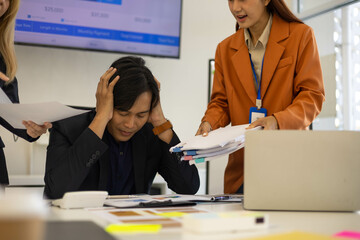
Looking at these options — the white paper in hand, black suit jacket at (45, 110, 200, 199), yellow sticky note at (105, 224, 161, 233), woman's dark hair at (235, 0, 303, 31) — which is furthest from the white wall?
yellow sticky note at (105, 224, 161, 233)

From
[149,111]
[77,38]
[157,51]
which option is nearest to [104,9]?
[77,38]

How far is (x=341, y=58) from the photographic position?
11.8 ft

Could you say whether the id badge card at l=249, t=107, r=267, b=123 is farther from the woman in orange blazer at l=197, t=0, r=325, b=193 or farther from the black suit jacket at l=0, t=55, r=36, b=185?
the black suit jacket at l=0, t=55, r=36, b=185

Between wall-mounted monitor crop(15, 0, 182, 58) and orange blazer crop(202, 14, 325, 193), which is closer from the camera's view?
orange blazer crop(202, 14, 325, 193)

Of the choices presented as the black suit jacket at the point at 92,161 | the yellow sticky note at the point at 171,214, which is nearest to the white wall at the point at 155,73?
the black suit jacket at the point at 92,161

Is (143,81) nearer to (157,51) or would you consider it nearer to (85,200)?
(85,200)

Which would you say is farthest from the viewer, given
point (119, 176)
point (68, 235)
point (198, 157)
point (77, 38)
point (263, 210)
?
point (77, 38)

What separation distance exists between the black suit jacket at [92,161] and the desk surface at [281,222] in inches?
13.4

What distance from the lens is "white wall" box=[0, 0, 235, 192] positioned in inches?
115

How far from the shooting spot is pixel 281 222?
1002 mm

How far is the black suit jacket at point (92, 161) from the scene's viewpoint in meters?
1.54

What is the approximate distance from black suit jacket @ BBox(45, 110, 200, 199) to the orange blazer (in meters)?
0.21

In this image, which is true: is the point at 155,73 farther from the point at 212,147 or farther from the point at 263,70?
the point at 212,147

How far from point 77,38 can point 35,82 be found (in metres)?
0.40
